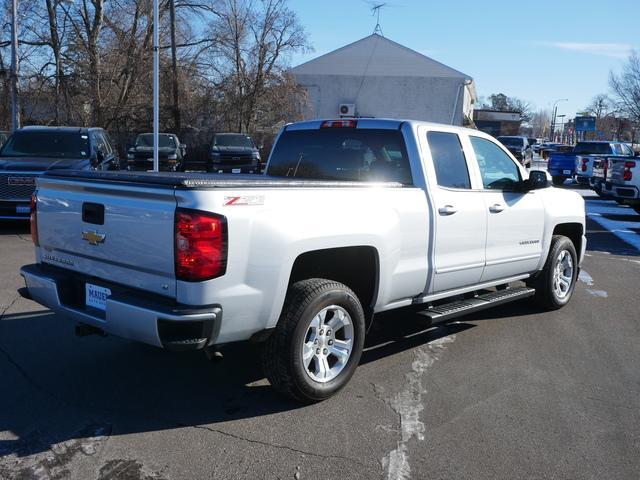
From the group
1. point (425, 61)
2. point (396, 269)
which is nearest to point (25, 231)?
point (396, 269)

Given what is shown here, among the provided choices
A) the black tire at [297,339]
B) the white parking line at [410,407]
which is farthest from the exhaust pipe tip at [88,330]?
the white parking line at [410,407]

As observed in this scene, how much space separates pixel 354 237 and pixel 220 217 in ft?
3.67

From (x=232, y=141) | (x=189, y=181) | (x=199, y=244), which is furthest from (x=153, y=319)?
(x=232, y=141)

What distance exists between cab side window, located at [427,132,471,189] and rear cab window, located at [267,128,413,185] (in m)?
0.31

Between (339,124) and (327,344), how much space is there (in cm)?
214

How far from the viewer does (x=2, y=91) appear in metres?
29.2

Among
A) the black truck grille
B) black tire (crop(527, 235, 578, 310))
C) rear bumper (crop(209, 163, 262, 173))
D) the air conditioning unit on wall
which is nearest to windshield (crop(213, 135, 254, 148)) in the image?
rear bumper (crop(209, 163, 262, 173))

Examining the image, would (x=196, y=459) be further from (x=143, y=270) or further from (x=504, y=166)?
(x=504, y=166)

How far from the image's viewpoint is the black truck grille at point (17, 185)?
1087 cm

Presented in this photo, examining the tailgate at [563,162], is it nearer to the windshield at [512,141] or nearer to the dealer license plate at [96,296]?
the windshield at [512,141]

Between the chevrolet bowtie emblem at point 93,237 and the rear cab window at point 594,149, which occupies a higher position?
the rear cab window at point 594,149

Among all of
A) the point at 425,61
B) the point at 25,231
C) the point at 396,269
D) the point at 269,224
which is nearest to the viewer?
the point at 269,224

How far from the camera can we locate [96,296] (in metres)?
4.10

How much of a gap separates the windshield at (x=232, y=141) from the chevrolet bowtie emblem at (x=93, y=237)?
67.2ft
